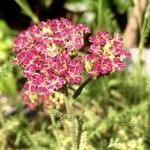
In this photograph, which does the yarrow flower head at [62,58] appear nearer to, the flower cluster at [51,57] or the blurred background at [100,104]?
the flower cluster at [51,57]

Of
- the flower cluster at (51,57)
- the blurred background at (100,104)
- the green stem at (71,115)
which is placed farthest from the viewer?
the blurred background at (100,104)

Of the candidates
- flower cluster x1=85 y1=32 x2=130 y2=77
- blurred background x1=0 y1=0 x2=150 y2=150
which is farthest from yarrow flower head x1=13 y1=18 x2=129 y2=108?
blurred background x1=0 y1=0 x2=150 y2=150

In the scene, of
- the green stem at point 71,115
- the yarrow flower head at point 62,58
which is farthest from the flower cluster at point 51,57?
the green stem at point 71,115

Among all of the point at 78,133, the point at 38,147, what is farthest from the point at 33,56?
the point at 38,147

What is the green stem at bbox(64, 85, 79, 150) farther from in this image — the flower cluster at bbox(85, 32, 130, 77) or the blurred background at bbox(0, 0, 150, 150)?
the blurred background at bbox(0, 0, 150, 150)

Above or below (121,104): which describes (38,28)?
below

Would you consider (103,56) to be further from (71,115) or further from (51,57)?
(71,115)

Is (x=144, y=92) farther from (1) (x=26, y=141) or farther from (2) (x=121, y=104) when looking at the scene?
(1) (x=26, y=141)
